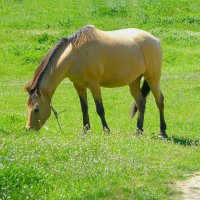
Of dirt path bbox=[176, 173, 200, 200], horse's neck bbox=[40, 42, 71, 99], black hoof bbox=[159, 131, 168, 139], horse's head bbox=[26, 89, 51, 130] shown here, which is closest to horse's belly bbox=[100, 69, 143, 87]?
horse's neck bbox=[40, 42, 71, 99]

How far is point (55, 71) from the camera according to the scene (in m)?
15.1

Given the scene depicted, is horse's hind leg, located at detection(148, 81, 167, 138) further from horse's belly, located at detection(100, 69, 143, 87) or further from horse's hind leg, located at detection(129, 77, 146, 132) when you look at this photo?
horse's belly, located at detection(100, 69, 143, 87)

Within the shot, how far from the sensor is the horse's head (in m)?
15.0

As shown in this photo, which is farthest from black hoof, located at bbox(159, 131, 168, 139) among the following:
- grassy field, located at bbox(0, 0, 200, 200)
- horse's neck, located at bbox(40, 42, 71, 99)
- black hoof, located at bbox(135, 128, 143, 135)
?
horse's neck, located at bbox(40, 42, 71, 99)

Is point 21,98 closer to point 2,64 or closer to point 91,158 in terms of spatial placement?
point 2,64

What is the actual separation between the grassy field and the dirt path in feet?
0.54

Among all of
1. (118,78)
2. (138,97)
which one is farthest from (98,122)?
(118,78)

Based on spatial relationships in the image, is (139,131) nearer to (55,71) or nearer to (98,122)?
(98,122)

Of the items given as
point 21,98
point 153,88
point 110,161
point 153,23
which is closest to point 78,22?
point 153,23

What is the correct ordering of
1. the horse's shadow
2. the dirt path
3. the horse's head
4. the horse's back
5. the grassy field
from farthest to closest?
the horse's back → the horse's head → the horse's shadow → the dirt path → the grassy field

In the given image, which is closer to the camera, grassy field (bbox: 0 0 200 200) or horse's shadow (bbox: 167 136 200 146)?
grassy field (bbox: 0 0 200 200)

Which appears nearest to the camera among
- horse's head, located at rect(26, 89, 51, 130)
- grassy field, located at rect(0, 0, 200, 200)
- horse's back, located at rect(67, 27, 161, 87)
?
grassy field, located at rect(0, 0, 200, 200)

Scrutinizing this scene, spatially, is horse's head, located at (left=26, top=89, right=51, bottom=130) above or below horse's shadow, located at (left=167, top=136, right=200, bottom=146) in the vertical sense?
above

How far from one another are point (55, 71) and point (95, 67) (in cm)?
93
